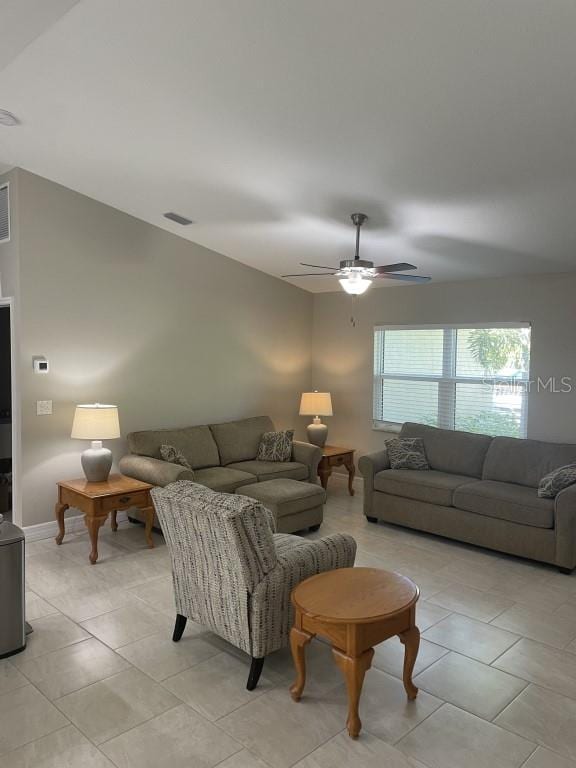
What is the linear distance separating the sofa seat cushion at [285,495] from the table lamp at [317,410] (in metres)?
1.34

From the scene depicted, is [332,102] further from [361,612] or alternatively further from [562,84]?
[361,612]

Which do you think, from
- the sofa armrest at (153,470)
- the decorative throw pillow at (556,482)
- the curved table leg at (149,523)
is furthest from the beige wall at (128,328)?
the decorative throw pillow at (556,482)

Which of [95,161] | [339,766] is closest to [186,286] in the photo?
[95,161]

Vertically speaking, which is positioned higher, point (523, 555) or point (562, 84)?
point (562, 84)

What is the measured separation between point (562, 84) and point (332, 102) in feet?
3.62

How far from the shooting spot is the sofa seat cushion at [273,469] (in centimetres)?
566

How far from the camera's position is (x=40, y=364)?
4.87 meters

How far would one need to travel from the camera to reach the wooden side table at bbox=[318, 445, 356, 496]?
21.1 feet

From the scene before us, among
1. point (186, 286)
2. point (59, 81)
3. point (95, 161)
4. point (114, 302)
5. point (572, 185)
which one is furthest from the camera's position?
point (186, 286)

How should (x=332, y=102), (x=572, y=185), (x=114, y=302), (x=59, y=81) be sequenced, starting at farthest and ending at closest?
(x=114, y=302) → (x=572, y=185) → (x=59, y=81) → (x=332, y=102)

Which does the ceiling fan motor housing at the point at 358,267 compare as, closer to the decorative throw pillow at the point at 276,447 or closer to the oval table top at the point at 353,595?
the oval table top at the point at 353,595

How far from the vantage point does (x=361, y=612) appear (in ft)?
8.39

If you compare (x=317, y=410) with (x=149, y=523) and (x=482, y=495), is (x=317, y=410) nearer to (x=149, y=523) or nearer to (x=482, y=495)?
(x=482, y=495)

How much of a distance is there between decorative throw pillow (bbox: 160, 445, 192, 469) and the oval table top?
2591mm
